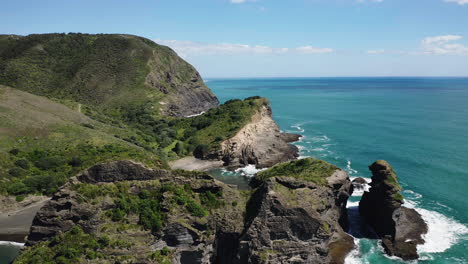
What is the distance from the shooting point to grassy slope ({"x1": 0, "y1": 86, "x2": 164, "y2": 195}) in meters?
59.5

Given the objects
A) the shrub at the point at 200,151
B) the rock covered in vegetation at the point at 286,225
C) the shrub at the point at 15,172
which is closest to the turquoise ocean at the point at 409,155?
the shrub at the point at 200,151

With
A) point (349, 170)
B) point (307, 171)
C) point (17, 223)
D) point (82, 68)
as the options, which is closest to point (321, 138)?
point (349, 170)

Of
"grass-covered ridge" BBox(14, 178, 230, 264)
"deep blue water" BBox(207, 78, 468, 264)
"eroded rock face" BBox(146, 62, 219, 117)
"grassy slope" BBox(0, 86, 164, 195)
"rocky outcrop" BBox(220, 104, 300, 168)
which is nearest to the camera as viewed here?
"grass-covered ridge" BBox(14, 178, 230, 264)

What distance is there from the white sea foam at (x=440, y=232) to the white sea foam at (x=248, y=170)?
3860 cm

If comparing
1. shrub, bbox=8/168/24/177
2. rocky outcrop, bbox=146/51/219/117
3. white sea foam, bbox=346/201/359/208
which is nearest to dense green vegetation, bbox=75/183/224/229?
white sea foam, bbox=346/201/359/208

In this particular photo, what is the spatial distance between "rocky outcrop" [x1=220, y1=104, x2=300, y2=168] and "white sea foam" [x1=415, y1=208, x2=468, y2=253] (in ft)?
129

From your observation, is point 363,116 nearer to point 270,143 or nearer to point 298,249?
point 270,143

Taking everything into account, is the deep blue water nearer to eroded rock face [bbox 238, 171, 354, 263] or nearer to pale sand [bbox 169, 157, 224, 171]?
pale sand [bbox 169, 157, 224, 171]

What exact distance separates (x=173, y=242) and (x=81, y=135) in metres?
55.0

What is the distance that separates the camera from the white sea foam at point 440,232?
46.0 metres

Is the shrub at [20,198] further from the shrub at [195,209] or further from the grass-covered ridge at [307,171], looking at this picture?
the grass-covered ridge at [307,171]

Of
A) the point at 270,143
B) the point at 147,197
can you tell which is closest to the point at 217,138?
the point at 270,143

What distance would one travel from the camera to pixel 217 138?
9144cm

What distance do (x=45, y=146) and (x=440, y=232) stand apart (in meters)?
79.9
